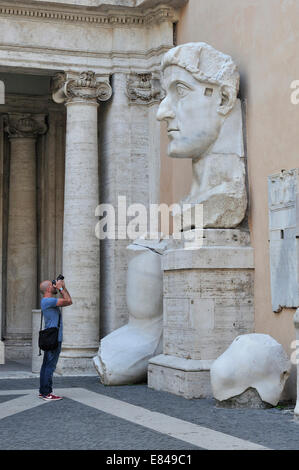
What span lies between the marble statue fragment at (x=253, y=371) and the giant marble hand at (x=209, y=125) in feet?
6.31

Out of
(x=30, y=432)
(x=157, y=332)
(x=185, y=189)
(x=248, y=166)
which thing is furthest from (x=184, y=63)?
(x=30, y=432)

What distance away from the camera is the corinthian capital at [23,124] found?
1623 cm

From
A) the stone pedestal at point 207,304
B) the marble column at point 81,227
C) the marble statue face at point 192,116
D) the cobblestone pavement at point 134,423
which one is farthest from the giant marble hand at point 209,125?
the marble column at point 81,227

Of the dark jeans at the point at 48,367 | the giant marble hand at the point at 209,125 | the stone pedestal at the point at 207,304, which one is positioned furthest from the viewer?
the giant marble hand at the point at 209,125

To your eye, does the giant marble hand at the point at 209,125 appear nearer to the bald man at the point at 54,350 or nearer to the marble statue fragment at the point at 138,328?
the marble statue fragment at the point at 138,328

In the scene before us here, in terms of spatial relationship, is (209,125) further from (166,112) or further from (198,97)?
(166,112)

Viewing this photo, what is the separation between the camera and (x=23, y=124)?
53.3 feet

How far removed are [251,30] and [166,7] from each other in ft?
8.68

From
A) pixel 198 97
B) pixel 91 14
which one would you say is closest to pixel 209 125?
pixel 198 97

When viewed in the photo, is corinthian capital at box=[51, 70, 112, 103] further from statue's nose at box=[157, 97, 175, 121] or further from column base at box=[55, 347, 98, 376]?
column base at box=[55, 347, 98, 376]

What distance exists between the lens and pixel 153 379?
10.5 m

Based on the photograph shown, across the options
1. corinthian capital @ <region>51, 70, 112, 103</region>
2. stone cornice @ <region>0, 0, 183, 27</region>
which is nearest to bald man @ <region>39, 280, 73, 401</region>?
corinthian capital @ <region>51, 70, 112, 103</region>

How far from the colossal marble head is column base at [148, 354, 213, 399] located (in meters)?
2.59

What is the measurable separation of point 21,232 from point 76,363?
173 inches
